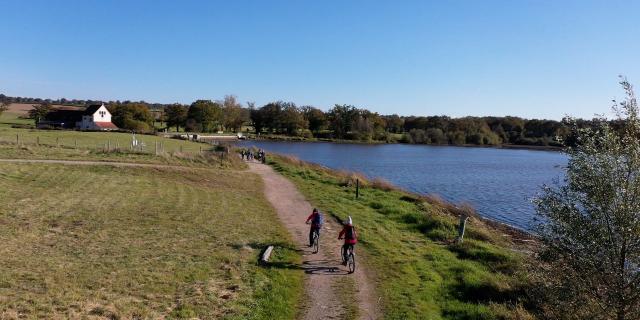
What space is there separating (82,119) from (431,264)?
385 ft

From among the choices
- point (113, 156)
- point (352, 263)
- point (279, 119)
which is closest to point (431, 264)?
point (352, 263)

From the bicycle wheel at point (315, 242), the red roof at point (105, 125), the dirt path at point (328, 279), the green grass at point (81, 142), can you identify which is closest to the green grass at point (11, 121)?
the red roof at point (105, 125)

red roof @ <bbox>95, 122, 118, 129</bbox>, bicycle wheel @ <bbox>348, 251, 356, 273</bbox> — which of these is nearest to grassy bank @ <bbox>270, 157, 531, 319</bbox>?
bicycle wheel @ <bbox>348, 251, 356, 273</bbox>

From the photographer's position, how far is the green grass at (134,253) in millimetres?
11023

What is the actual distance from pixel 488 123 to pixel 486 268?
18194 cm

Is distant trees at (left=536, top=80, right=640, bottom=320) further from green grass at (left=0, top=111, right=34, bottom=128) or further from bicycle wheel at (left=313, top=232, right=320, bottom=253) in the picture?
green grass at (left=0, top=111, right=34, bottom=128)

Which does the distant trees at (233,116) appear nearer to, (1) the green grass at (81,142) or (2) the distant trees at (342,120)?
(2) the distant trees at (342,120)

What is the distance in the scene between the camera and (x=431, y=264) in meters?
16.8

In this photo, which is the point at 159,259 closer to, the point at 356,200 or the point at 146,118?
the point at 356,200

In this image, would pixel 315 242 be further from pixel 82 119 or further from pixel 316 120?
pixel 316 120

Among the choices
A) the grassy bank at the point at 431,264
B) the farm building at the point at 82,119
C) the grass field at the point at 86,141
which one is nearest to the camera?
the grassy bank at the point at 431,264

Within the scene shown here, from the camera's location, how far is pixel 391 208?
90.7 feet

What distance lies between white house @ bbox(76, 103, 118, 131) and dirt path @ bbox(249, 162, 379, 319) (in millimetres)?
98345

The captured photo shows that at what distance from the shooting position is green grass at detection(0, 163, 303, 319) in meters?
11.0
